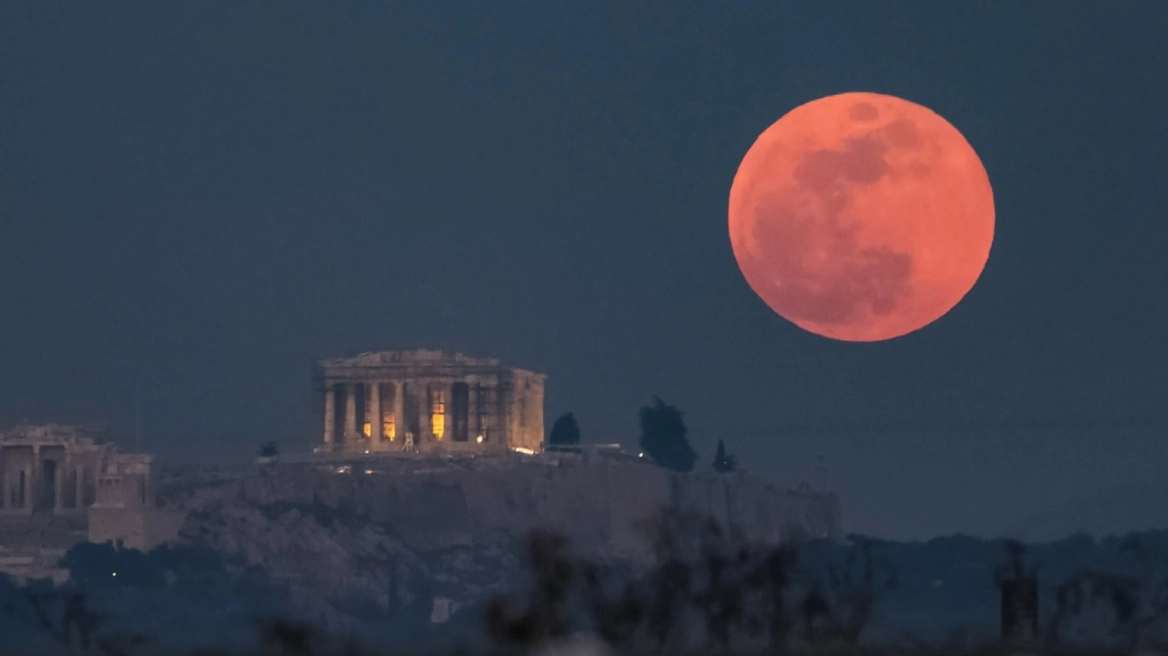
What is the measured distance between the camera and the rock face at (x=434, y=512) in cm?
13000

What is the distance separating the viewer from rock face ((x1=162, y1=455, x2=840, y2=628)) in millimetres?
130000

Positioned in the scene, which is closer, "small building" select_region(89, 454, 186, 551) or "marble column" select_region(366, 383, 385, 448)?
"small building" select_region(89, 454, 186, 551)

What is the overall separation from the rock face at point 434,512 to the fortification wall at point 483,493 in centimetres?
5

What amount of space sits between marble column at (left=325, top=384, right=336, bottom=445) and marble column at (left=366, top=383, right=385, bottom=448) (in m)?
1.91

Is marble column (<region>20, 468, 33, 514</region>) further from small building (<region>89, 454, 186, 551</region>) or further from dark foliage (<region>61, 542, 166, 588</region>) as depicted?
dark foliage (<region>61, 542, 166, 588</region>)

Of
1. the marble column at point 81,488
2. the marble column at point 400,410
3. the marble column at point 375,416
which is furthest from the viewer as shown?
the marble column at point 375,416

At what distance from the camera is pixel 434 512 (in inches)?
5404

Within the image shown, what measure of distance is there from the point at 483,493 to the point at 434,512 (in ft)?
8.60

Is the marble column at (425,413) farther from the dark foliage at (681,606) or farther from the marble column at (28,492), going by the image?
the dark foliage at (681,606)

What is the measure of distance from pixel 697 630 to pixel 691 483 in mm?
80978

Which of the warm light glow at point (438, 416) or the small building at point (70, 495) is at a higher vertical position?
the warm light glow at point (438, 416)

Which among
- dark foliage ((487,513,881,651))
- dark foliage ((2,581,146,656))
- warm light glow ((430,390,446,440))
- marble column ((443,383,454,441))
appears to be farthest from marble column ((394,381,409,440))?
dark foliage ((487,513,881,651))

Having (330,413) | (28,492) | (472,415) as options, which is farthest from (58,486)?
(472,415)

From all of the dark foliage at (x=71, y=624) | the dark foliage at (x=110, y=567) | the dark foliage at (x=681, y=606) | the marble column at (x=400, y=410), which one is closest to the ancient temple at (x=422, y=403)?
the marble column at (x=400, y=410)
